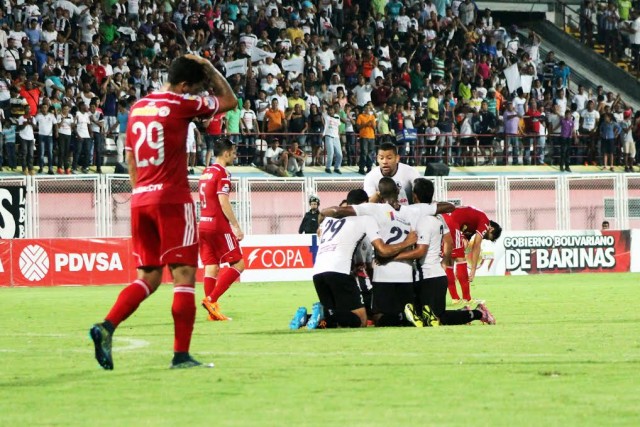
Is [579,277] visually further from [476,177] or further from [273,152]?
[273,152]

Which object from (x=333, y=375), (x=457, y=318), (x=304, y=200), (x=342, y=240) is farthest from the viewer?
(x=304, y=200)

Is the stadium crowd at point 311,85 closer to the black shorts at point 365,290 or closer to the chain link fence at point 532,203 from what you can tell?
the chain link fence at point 532,203

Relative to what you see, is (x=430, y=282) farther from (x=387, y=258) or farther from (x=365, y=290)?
(x=365, y=290)

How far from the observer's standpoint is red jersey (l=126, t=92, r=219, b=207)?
9.87m

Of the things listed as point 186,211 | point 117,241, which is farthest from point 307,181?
point 186,211

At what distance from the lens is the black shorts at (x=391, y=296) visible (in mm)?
14734

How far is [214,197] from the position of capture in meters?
16.9

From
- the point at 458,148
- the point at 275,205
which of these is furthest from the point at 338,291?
the point at 458,148

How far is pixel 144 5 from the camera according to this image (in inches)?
1435

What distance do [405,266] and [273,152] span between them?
2127 centimetres

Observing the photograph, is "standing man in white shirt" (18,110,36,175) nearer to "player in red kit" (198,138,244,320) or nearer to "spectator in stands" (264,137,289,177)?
"spectator in stands" (264,137,289,177)

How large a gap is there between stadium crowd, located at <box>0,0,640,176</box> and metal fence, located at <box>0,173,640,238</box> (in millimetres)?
1699

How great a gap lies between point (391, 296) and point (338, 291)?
76 centimetres

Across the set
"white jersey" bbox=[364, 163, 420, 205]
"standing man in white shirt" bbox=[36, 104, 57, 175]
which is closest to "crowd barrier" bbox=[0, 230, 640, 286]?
"standing man in white shirt" bbox=[36, 104, 57, 175]
